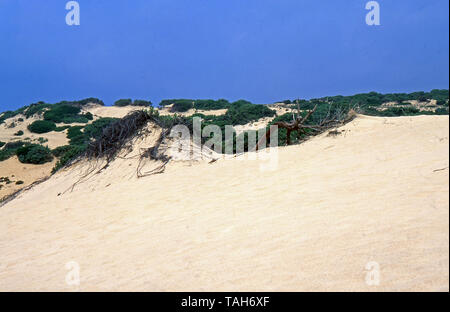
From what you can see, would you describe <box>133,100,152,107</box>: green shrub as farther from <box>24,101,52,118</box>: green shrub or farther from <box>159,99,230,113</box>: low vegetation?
<box>24,101,52,118</box>: green shrub

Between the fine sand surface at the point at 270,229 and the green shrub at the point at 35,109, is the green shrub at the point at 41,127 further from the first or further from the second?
the fine sand surface at the point at 270,229

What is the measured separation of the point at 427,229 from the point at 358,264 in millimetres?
704

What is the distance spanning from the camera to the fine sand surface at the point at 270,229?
288 centimetres

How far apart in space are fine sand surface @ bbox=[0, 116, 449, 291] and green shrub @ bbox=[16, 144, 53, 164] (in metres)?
10.9

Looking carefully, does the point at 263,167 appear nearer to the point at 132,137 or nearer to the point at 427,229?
the point at 427,229

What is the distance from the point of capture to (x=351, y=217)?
3.49 m

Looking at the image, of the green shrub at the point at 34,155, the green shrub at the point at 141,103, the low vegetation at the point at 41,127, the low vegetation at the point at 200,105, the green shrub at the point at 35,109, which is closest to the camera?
the green shrub at the point at 34,155

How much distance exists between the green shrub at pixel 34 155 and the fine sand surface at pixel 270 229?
10875 mm

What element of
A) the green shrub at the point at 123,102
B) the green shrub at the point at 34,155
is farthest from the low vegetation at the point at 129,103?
the green shrub at the point at 34,155

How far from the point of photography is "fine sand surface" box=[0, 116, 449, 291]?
288 centimetres

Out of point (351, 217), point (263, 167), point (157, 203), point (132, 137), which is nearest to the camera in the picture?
point (351, 217)
